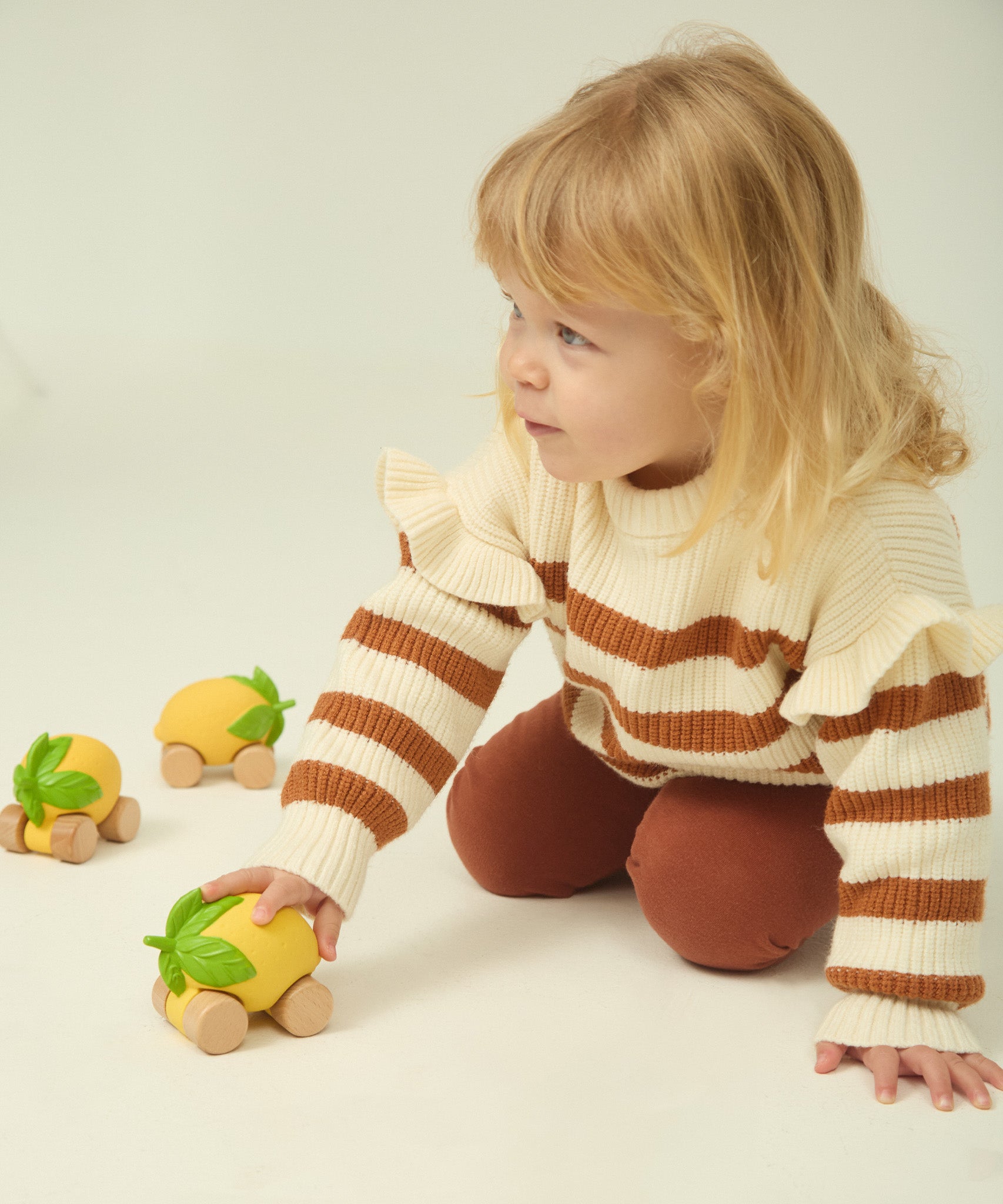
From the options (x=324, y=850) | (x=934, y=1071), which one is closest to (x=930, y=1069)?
(x=934, y=1071)

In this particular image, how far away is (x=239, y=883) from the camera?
990 millimetres

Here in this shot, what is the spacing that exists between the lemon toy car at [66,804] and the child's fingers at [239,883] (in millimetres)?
282

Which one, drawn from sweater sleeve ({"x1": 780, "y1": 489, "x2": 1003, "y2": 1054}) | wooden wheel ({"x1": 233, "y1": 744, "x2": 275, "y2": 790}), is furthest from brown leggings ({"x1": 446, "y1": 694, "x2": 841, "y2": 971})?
wooden wheel ({"x1": 233, "y1": 744, "x2": 275, "y2": 790})

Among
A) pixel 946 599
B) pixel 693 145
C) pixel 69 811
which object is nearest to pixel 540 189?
pixel 693 145

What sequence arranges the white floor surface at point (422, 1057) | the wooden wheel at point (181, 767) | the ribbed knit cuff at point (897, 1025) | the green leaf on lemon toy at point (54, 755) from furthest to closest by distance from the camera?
the wooden wheel at point (181, 767), the green leaf on lemon toy at point (54, 755), the ribbed knit cuff at point (897, 1025), the white floor surface at point (422, 1057)

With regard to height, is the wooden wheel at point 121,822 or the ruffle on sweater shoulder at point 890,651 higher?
the ruffle on sweater shoulder at point 890,651

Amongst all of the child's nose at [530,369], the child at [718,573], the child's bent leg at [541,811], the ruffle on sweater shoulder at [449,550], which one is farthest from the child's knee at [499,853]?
the child's nose at [530,369]

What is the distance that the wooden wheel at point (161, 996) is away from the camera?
3.20ft

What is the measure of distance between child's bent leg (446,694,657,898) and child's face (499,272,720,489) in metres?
0.36

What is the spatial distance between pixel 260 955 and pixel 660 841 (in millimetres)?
331

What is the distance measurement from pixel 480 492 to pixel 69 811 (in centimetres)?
46

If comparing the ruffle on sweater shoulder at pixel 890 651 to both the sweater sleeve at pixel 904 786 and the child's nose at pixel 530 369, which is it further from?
the child's nose at pixel 530 369

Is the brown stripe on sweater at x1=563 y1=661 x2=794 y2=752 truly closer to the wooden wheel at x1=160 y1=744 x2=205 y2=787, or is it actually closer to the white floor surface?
the white floor surface

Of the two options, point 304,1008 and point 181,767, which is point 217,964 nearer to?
point 304,1008
